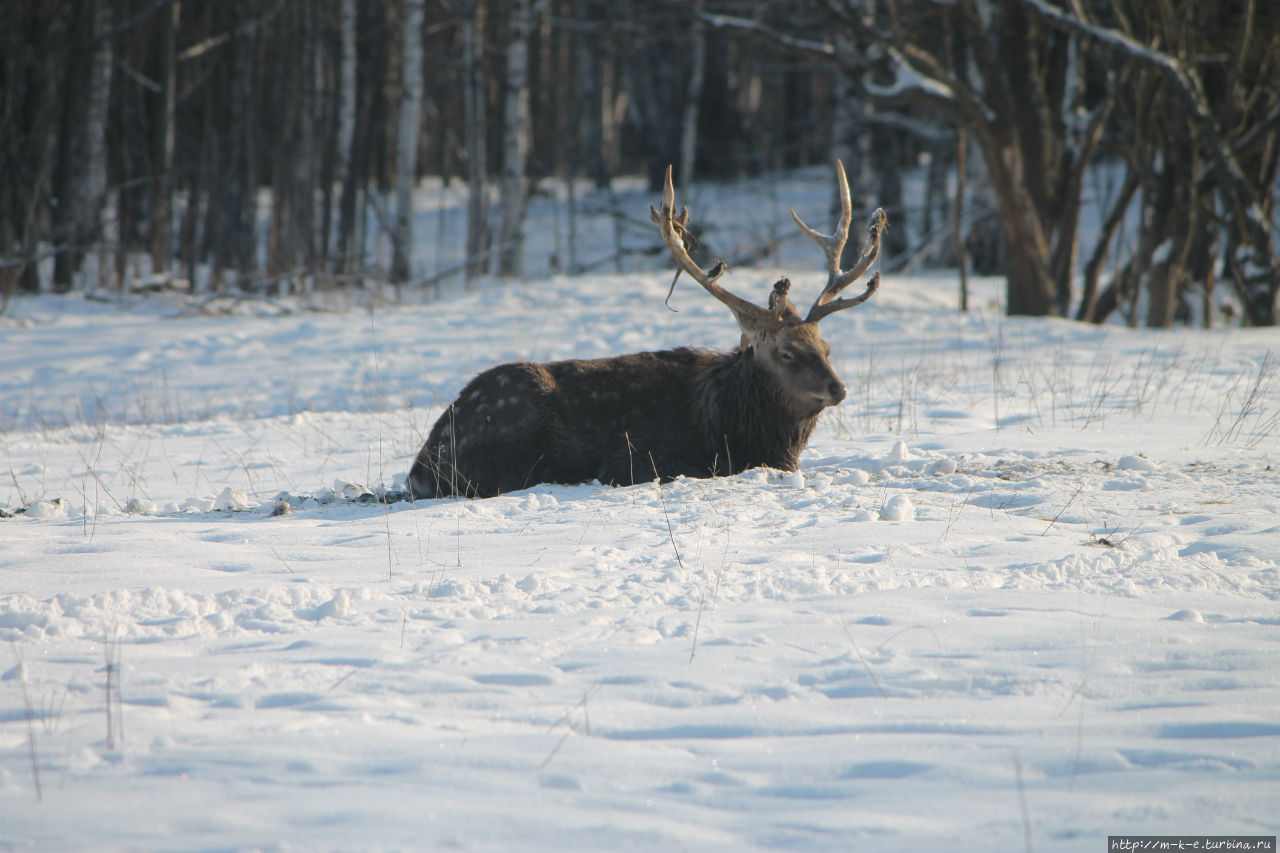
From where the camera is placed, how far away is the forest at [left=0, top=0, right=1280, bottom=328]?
12766 millimetres

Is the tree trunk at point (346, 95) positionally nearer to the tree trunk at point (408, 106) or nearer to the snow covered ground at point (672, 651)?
the tree trunk at point (408, 106)

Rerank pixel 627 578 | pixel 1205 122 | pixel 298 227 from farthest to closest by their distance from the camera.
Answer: pixel 298 227, pixel 1205 122, pixel 627 578

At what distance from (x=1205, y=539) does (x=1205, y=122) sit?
9.70 m

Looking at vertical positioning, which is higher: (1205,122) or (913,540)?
(1205,122)

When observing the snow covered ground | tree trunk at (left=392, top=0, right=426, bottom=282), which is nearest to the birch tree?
tree trunk at (left=392, top=0, right=426, bottom=282)

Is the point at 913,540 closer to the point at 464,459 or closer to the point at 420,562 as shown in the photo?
the point at 420,562

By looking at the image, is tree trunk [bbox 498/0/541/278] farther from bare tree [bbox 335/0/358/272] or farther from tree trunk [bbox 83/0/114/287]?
tree trunk [bbox 83/0/114/287]

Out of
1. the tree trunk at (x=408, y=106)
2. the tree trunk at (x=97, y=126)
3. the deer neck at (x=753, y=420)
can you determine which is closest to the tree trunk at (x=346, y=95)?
the tree trunk at (x=408, y=106)

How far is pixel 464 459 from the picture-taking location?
20.1 ft

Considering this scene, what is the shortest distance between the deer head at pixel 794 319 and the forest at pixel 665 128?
6776 millimetres

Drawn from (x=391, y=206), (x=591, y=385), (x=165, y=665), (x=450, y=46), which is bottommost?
(x=165, y=665)

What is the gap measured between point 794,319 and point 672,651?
3316 millimetres

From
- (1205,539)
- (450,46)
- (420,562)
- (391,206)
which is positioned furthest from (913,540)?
(450,46)

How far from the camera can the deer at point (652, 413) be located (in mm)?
6086
